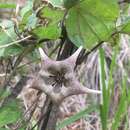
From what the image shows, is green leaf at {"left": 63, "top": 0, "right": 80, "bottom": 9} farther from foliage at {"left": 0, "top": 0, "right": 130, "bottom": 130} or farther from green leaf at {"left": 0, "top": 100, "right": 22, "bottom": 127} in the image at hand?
green leaf at {"left": 0, "top": 100, "right": 22, "bottom": 127}

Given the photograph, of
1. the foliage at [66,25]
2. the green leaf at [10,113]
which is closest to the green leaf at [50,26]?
the foliage at [66,25]

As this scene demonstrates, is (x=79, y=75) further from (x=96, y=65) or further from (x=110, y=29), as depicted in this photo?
(x=110, y=29)

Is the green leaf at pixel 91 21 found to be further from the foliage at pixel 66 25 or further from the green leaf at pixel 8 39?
the green leaf at pixel 8 39

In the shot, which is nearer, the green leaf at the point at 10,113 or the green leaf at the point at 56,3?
the green leaf at the point at 56,3

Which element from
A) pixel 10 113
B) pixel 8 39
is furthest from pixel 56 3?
pixel 10 113

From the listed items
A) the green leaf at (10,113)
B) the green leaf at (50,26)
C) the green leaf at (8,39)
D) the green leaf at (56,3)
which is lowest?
the green leaf at (10,113)

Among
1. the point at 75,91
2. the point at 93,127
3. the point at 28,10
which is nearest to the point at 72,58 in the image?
the point at 75,91
